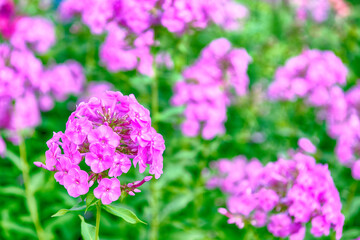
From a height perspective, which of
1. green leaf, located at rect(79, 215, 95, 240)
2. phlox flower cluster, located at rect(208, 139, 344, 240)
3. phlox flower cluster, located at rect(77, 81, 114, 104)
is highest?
green leaf, located at rect(79, 215, 95, 240)

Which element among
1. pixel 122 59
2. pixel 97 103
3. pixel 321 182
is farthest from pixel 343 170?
pixel 97 103

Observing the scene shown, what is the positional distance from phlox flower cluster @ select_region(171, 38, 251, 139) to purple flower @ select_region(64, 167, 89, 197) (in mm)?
1881

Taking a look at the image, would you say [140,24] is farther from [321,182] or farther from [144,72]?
[321,182]

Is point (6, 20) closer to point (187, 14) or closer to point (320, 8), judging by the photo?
point (187, 14)

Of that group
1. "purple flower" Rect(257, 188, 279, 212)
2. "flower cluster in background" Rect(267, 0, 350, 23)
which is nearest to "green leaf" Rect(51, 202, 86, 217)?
"purple flower" Rect(257, 188, 279, 212)

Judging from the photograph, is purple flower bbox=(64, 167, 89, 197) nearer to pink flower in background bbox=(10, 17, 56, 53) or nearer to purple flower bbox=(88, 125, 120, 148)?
purple flower bbox=(88, 125, 120, 148)

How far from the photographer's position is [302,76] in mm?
3928

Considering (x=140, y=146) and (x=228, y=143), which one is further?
(x=228, y=143)

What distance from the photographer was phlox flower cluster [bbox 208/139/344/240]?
7.04 feet

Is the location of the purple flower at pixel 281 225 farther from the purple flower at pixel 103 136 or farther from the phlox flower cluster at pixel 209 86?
the phlox flower cluster at pixel 209 86

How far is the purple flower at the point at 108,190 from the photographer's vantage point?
1.63 m

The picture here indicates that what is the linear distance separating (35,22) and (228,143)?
7.12 feet

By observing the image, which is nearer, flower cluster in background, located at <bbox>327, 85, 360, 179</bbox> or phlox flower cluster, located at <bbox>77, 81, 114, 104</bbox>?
flower cluster in background, located at <bbox>327, 85, 360, 179</bbox>

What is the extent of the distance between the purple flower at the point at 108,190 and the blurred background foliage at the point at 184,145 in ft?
3.54
